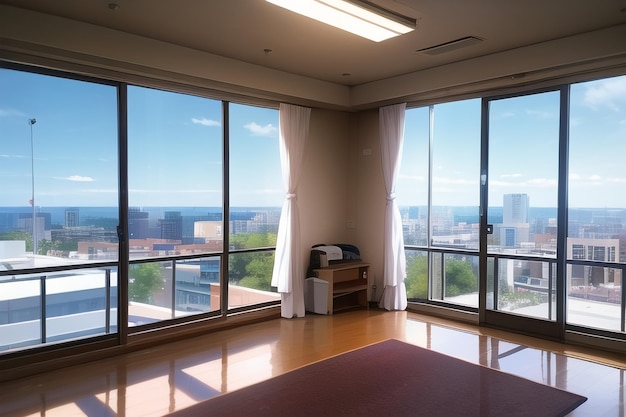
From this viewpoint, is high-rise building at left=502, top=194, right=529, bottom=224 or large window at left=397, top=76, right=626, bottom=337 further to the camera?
high-rise building at left=502, top=194, right=529, bottom=224

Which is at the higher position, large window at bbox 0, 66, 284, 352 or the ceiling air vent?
the ceiling air vent

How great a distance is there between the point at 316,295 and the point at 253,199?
1.46m

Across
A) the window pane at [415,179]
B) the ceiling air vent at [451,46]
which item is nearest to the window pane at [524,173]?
the window pane at [415,179]

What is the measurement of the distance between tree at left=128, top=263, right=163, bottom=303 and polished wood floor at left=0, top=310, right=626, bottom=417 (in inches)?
21.1

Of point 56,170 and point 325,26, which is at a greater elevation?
point 325,26

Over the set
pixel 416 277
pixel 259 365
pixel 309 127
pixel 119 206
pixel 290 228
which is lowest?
pixel 259 365

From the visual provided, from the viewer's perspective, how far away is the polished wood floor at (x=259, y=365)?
10.9ft

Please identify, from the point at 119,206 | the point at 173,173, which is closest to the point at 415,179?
the point at 173,173

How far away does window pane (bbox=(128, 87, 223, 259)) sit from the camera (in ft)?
15.3

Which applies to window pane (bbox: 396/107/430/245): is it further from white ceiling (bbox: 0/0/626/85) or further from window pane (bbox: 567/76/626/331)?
window pane (bbox: 567/76/626/331)

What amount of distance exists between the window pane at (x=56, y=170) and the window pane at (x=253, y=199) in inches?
56.0

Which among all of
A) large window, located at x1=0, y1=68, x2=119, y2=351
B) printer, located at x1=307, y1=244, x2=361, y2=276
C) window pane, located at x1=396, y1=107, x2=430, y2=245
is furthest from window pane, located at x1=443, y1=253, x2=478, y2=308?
large window, located at x1=0, y1=68, x2=119, y2=351

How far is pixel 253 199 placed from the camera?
5.71m

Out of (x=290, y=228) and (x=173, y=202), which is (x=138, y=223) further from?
(x=290, y=228)
